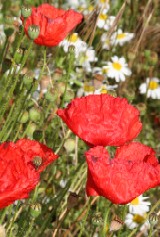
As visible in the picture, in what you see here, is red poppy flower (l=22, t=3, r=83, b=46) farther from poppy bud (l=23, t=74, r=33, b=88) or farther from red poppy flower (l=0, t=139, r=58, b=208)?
red poppy flower (l=0, t=139, r=58, b=208)

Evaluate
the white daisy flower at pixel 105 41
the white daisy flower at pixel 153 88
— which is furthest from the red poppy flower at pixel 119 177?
the white daisy flower at pixel 153 88

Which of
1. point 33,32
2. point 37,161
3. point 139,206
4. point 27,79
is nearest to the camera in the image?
point 37,161

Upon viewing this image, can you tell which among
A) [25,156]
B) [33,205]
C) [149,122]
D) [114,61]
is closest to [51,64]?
[114,61]

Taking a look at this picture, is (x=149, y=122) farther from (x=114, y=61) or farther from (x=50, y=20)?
(x=50, y=20)

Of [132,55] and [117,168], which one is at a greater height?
[132,55]

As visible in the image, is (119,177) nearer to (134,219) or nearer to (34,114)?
Result: (34,114)

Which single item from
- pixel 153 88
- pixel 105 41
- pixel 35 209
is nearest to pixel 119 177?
pixel 35 209

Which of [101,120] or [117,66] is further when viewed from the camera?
[117,66]

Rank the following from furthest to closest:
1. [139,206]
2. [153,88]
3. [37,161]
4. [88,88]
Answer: [153,88]
[88,88]
[139,206]
[37,161]
